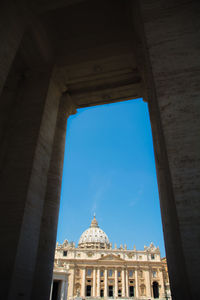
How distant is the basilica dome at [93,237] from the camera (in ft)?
330

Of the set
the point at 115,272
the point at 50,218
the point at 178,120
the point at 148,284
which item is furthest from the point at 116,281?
the point at 178,120

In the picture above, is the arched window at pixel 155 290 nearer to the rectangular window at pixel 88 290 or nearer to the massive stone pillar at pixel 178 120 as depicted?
the rectangular window at pixel 88 290

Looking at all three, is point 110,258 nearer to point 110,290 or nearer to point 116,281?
point 116,281

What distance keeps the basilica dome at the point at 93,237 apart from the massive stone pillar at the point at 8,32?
100846 mm

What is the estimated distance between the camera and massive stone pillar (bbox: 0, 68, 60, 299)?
666 cm

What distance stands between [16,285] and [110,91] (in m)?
10.6

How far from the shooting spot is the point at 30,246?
734cm


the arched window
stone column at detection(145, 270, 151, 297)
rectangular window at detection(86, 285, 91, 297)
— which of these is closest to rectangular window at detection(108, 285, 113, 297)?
rectangular window at detection(86, 285, 91, 297)

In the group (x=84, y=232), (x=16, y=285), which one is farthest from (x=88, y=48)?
(x=84, y=232)

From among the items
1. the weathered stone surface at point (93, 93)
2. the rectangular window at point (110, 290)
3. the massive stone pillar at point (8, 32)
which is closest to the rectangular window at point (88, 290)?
the rectangular window at point (110, 290)

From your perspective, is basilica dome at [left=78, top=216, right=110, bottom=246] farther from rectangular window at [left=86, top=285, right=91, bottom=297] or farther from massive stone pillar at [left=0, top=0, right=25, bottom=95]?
massive stone pillar at [left=0, top=0, right=25, bottom=95]

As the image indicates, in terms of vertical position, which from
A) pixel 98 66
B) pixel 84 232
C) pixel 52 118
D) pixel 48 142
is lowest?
pixel 48 142

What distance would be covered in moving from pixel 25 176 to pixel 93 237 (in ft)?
331

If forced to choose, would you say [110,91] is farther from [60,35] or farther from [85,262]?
[85,262]
